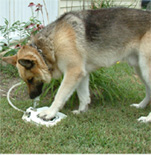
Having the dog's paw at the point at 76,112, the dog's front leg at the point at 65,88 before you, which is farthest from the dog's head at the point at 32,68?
the dog's paw at the point at 76,112

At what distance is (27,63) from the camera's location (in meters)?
3.75

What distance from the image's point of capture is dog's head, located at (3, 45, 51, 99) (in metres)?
3.79

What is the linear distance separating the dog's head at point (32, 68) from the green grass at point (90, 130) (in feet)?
2.01

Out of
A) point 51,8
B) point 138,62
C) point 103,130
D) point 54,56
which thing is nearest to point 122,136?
point 103,130

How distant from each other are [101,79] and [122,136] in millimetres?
1721

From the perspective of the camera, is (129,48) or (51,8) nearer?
(129,48)

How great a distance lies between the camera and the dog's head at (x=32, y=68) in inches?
149

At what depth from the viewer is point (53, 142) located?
3.27 meters

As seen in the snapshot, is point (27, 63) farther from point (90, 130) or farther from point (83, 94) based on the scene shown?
point (90, 130)

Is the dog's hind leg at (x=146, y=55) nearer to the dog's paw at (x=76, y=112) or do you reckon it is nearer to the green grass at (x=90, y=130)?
the green grass at (x=90, y=130)

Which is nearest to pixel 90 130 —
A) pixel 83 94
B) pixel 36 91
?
pixel 83 94

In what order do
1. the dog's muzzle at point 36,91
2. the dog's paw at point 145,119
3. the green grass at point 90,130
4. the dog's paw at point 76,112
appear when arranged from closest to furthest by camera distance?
1. the green grass at point 90,130
2. the dog's paw at point 145,119
3. the dog's muzzle at point 36,91
4. the dog's paw at point 76,112

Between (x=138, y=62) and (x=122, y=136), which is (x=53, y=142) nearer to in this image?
(x=122, y=136)

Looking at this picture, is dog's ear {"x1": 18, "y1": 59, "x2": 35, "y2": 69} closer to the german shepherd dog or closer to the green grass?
the german shepherd dog
